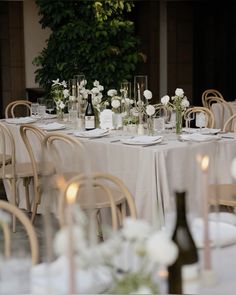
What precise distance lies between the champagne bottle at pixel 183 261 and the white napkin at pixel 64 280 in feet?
0.54

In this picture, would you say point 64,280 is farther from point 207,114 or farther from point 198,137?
point 207,114

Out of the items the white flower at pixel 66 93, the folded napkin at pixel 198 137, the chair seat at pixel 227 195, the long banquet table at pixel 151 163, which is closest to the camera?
the chair seat at pixel 227 195

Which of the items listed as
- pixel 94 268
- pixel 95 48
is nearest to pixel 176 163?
pixel 94 268

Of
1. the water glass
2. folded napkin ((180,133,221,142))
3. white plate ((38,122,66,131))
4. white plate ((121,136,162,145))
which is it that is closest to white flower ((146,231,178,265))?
white plate ((121,136,162,145))

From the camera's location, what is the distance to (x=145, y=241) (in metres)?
1.29

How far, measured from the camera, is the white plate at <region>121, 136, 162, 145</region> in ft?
13.2

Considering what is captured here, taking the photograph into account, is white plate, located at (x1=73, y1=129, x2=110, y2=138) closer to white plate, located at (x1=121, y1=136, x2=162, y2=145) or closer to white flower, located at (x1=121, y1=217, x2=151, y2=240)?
white plate, located at (x1=121, y1=136, x2=162, y2=145)

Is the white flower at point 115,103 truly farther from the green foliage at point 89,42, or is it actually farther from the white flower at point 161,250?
the white flower at point 161,250

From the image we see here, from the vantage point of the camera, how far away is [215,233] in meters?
1.76

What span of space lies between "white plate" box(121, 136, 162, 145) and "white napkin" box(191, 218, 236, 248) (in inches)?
75.2

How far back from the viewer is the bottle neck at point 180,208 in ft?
5.09

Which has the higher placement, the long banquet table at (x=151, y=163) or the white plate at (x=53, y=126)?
the white plate at (x=53, y=126)

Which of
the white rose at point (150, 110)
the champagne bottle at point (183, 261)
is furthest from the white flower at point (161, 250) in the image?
the white rose at point (150, 110)

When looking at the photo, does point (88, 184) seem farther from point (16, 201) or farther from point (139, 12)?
point (139, 12)
